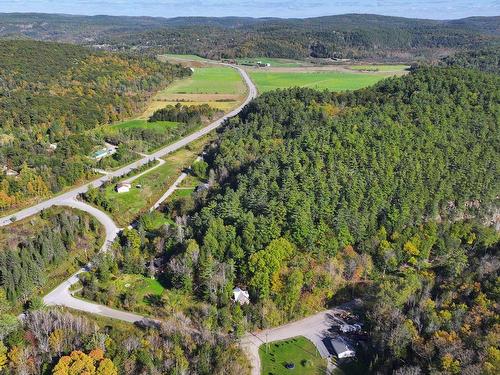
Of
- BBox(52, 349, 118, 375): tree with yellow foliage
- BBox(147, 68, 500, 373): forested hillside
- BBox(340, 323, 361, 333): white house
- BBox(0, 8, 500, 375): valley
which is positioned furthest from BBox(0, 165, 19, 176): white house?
BBox(340, 323, 361, 333): white house

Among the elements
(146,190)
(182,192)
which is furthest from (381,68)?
(146,190)

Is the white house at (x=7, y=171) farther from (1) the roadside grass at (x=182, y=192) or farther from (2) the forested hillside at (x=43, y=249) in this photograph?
(1) the roadside grass at (x=182, y=192)

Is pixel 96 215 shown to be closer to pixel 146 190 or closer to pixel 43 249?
pixel 146 190

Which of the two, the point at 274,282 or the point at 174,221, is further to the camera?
the point at 174,221

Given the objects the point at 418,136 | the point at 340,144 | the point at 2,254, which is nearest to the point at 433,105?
the point at 418,136

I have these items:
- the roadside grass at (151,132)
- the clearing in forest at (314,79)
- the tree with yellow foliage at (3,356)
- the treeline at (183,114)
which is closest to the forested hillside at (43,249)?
the tree with yellow foliage at (3,356)

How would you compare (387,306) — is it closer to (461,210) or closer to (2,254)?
(461,210)
